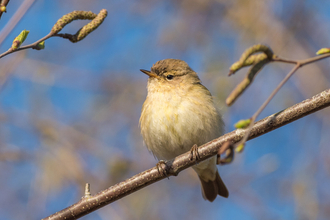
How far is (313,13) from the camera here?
6.87 m

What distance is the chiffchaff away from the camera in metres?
4.60

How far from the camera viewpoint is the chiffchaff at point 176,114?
4.60 metres

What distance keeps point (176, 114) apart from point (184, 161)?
106 cm

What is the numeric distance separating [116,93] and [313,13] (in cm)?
417

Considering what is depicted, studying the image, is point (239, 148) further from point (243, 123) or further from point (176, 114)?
point (176, 114)

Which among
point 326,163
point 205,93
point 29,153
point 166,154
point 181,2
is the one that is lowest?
point 326,163

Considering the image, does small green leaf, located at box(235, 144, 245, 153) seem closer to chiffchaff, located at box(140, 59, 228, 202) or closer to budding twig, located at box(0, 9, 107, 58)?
budding twig, located at box(0, 9, 107, 58)

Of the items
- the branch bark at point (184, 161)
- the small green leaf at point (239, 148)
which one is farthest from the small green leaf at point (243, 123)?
the branch bark at point (184, 161)

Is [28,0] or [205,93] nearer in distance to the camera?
[28,0]

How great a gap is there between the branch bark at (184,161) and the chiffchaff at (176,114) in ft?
3.21

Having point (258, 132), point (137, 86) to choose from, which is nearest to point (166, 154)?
point (258, 132)

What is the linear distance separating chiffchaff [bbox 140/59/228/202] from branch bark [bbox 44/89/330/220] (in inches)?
38.5

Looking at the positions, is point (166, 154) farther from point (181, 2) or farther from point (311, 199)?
point (181, 2)

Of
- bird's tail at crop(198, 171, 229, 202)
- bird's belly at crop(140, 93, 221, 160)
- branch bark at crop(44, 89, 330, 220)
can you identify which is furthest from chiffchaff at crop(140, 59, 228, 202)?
branch bark at crop(44, 89, 330, 220)
